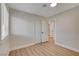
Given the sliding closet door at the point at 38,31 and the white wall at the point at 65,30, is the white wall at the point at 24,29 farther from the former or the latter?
the white wall at the point at 65,30

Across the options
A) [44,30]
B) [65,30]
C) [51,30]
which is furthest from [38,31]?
[65,30]

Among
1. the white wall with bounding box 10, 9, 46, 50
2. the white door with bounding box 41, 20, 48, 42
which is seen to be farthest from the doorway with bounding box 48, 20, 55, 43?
the white wall with bounding box 10, 9, 46, 50

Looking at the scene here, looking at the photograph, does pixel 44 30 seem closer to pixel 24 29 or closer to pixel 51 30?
pixel 51 30

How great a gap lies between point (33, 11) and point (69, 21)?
0.93 meters

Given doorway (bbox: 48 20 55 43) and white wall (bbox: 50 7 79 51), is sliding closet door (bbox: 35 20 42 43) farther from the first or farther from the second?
white wall (bbox: 50 7 79 51)

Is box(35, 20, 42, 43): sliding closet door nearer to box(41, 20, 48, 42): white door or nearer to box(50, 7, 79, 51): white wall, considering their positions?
box(41, 20, 48, 42): white door

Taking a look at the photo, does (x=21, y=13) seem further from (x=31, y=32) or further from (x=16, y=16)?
(x=31, y=32)

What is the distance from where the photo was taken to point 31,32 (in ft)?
5.75

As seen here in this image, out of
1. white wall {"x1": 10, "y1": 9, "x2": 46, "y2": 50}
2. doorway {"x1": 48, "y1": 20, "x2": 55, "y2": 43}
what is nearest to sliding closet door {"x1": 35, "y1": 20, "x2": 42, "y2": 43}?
white wall {"x1": 10, "y1": 9, "x2": 46, "y2": 50}

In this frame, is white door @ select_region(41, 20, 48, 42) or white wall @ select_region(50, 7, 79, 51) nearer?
white door @ select_region(41, 20, 48, 42)

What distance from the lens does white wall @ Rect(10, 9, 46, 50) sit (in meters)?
1.69

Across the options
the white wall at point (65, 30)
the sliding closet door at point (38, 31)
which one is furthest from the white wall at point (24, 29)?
the white wall at point (65, 30)

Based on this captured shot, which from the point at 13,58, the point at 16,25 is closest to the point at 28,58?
the point at 13,58

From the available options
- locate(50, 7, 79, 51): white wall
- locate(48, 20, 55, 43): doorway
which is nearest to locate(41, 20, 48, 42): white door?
locate(48, 20, 55, 43): doorway
